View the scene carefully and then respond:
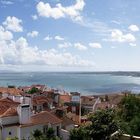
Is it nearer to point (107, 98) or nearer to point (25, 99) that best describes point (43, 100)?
point (25, 99)

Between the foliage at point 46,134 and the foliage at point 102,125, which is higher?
the foliage at point 102,125

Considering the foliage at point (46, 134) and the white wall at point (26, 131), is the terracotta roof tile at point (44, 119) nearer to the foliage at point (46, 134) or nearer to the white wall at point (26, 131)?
the white wall at point (26, 131)

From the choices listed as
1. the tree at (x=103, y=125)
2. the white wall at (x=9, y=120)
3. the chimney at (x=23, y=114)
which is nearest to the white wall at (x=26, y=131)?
the chimney at (x=23, y=114)

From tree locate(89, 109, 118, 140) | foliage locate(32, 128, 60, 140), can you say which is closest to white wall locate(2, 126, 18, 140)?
foliage locate(32, 128, 60, 140)

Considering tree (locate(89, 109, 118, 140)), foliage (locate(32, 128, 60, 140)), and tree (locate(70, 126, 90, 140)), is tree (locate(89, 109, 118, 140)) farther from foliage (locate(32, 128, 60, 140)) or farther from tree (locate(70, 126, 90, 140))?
foliage (locate(32, 128, 60, 140))

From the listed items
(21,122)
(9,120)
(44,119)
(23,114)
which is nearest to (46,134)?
(44,119)

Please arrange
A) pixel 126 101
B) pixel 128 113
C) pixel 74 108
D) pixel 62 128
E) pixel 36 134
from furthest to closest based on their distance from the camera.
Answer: pixel 74 108 → pixel 126 101 → pixel 128 113 → pixel 62 128 → pixel 36 134

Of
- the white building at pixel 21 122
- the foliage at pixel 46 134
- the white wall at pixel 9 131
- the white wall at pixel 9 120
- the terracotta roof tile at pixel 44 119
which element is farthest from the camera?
the terracotta roof tile at pixel 44 119

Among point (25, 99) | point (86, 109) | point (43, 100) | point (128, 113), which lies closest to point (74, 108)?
point (86, 109)
